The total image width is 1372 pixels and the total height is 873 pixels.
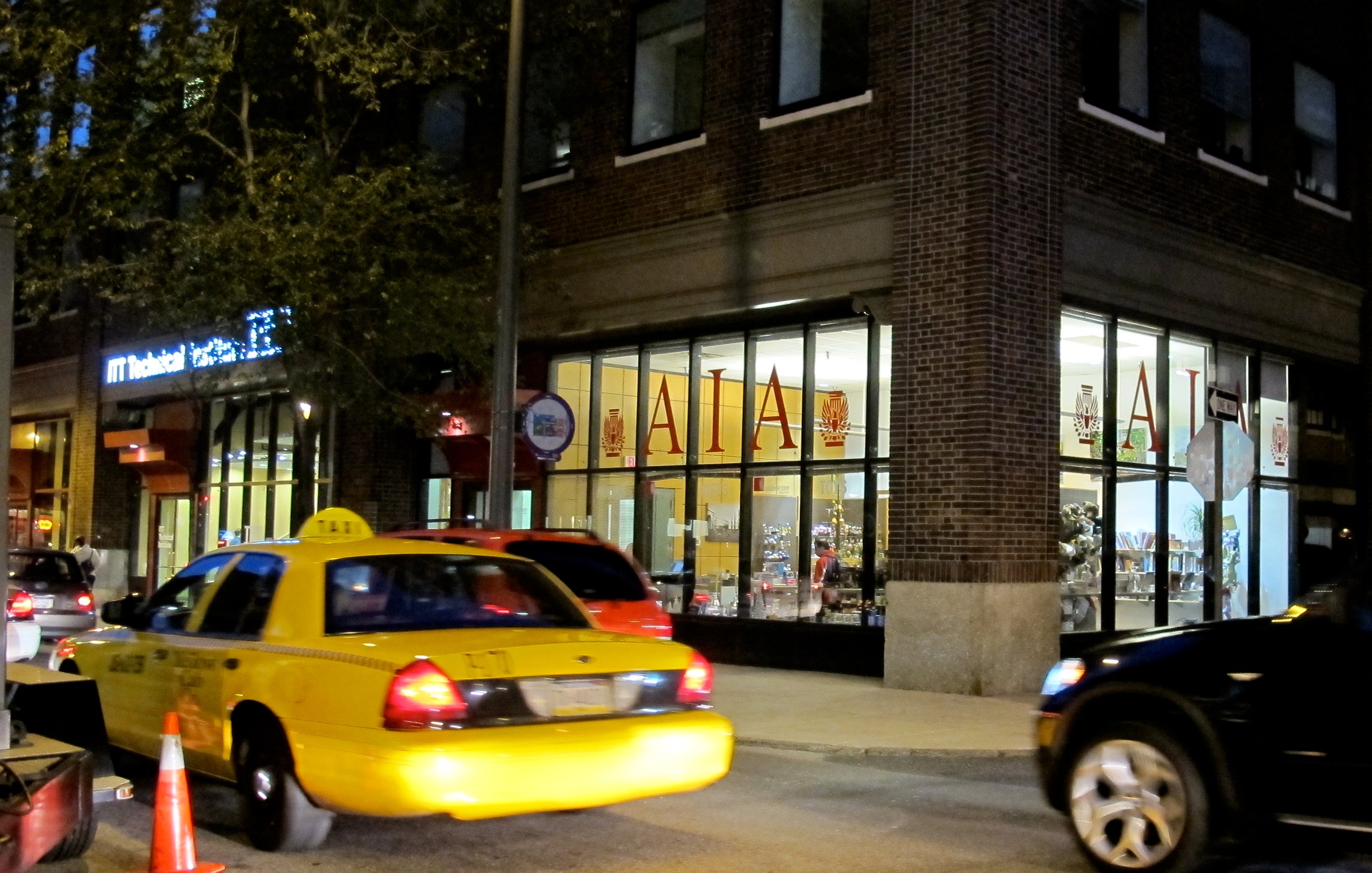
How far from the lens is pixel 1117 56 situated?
16.9 meters

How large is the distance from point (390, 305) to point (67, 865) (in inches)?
372

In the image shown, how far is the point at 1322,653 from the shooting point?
6.09 m

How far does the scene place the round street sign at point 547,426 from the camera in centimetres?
1398

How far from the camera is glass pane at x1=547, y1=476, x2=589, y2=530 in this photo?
1986 centimetres

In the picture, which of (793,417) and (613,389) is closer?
(793,417)

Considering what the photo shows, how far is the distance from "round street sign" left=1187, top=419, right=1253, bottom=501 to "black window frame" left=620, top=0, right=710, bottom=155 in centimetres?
761

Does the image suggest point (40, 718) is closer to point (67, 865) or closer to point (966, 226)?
point (67, 865)

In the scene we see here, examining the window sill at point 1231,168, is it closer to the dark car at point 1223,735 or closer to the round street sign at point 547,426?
the round street sign at point 547,426

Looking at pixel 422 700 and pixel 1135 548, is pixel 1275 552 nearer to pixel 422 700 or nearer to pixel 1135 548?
pixel 1135 548

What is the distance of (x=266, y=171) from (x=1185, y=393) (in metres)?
11.2


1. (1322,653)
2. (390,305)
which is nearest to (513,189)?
(390,305)

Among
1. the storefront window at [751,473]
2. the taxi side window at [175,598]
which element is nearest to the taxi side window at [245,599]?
the taxi side window at [175,598]

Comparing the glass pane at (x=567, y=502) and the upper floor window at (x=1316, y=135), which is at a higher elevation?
the upper floor window at (x=1316, y=135)

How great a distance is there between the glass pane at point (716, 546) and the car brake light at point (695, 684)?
1068 cm
